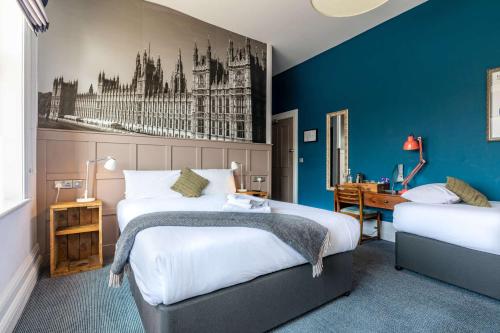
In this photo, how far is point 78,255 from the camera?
2797 mm

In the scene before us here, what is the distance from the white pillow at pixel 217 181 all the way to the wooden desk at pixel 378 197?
1.72 metres

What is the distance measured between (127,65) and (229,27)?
5.42 feet

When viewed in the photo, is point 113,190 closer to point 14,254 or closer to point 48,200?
point 48,200

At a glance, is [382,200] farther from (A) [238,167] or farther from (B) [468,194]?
(A) [238,167]

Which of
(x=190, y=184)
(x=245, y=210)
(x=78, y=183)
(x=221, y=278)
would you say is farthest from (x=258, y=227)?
(x=78, y=183)

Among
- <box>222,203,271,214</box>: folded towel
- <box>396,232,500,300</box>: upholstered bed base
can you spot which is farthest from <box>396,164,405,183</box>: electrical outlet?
<box>222,203,271,214</box>: folded towel

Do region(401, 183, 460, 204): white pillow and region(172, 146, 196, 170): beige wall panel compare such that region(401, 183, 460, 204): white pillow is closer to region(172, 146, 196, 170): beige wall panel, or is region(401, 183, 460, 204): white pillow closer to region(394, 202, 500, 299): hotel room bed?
region(394, 202, 500, 299): hotel room bed

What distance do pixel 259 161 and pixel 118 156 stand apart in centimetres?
208

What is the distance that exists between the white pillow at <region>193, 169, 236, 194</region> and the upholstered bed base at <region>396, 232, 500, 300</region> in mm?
2030

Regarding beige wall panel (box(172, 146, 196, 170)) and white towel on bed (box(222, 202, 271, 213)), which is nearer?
white towel on bed (box(222, 202, 271, 213))

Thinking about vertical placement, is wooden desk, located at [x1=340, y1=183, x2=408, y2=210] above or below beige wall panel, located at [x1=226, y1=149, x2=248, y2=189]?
below

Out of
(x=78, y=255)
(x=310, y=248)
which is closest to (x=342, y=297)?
(x=310, y=248)

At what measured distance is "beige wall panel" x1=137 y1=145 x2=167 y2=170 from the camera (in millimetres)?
3183

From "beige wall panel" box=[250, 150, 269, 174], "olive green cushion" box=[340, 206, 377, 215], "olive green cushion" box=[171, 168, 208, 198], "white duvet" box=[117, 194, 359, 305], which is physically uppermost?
"beige wall panel" box=[250, 150, 269, 174]
